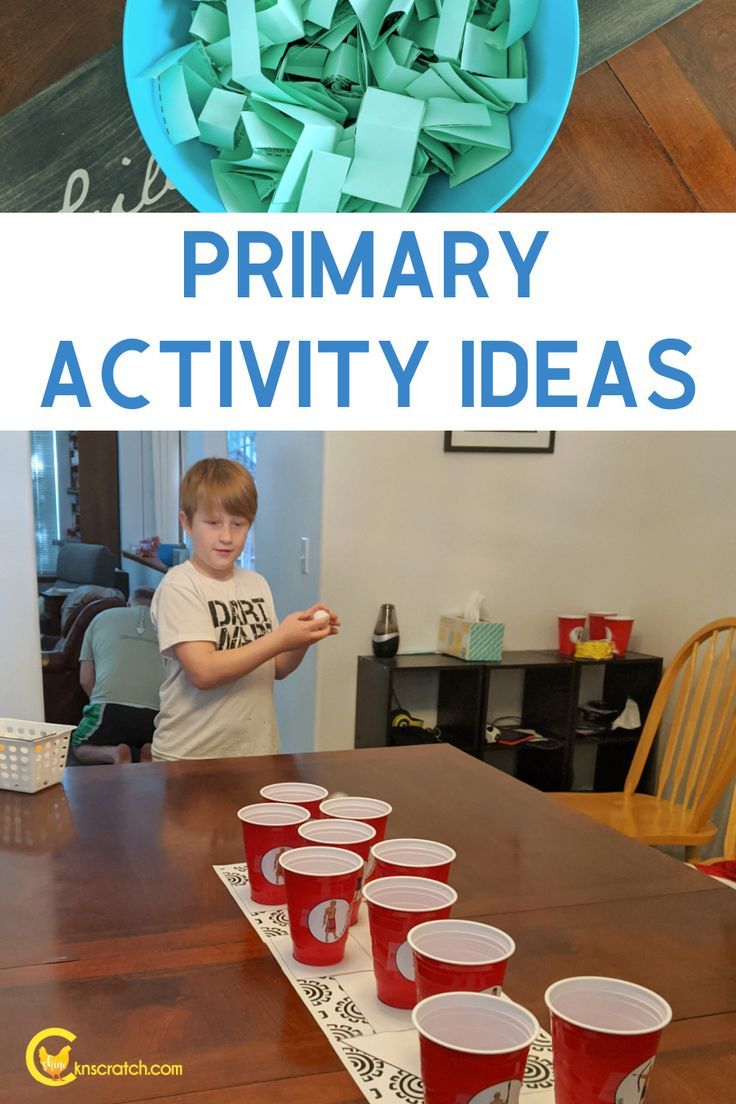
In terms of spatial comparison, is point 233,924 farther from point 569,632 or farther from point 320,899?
point 569,632

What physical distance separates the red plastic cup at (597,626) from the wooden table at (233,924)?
177 centimetres

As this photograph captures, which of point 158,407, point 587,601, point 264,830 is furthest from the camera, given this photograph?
point 587,601

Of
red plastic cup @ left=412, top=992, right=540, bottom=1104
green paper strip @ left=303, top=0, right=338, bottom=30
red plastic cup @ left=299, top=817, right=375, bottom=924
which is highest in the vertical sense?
green paper strip @ left=303, top=0, right=338, bottom=30

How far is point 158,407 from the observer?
54.4 inches

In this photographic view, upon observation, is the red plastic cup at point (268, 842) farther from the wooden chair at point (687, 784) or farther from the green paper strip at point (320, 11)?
the wooden chair at point (687, 784)

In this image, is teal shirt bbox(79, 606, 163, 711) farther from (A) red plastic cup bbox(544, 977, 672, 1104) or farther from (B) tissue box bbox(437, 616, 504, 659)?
(A) red plastic cup bbox(544, 977, 672, 1104)

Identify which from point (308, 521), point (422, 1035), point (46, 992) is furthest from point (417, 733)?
point (422, 1035)

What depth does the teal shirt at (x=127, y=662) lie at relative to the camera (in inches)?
128

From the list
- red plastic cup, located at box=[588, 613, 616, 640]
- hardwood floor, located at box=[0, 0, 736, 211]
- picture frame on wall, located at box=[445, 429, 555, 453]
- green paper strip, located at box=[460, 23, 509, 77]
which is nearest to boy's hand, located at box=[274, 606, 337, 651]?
hardwood floor, located at box=[0, 0, 736, 211]

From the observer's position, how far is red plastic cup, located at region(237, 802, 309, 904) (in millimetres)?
1028

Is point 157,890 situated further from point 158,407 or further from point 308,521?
point 308,521

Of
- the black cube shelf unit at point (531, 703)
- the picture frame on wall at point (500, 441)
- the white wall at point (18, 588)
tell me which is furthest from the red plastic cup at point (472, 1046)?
the picture frame on wall at point (500, 441)

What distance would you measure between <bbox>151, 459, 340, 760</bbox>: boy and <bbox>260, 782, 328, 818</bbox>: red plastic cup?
2.02ft

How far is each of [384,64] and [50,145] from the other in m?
0.39
